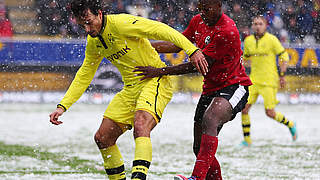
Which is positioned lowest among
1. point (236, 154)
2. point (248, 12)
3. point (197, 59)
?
point (236, 154)

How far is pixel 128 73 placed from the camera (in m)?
5.43

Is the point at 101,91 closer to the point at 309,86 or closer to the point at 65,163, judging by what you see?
the point at 309,86

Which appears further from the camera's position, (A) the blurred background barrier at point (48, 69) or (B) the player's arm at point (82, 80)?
(A) the blurred background barrier at point (48, 69)

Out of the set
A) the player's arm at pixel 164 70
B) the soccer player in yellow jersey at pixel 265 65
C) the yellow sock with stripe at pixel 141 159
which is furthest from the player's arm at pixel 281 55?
the yellow sock with stripe at pixel 141 159

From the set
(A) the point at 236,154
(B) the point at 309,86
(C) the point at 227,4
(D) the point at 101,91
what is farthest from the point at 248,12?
(A) the point at 236,154

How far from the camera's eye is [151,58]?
17.8 feet

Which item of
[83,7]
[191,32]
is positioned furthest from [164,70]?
[83,7]

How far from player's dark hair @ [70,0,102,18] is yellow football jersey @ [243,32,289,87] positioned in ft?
18.0

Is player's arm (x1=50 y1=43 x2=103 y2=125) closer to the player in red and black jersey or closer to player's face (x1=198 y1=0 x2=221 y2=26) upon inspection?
the player in red and black jersey

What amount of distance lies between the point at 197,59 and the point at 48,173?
117 inches

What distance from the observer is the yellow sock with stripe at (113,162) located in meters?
5.45

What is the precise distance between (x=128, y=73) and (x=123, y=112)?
0.34 m

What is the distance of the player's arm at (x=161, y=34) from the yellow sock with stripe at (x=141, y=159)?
733 millimetres

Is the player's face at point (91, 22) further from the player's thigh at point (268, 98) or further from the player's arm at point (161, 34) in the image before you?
the player's thigh at point (268, 98)
